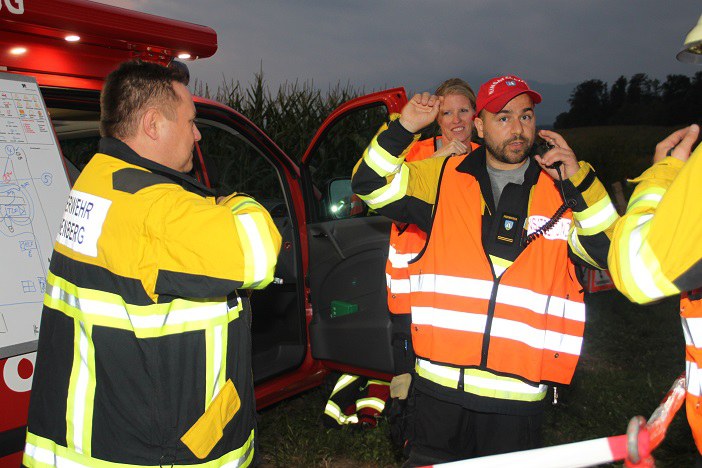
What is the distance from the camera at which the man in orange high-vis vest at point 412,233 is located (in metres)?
2.89

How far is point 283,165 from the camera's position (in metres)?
3.83

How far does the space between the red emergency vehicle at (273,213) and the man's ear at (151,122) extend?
3.43ft

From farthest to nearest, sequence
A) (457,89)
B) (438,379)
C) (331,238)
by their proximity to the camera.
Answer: (331,238)
(457,89)
(438,379)

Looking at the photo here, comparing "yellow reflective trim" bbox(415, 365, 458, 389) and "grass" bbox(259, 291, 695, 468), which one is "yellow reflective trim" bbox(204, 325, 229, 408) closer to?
"yellow reflective trim" bbox(415, 365, 458, 389)

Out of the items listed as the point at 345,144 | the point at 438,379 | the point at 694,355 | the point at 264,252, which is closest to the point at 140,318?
the point at 264,252

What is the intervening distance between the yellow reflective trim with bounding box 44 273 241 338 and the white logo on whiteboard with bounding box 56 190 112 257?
0.32 ft

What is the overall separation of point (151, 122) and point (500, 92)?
133 centimetres

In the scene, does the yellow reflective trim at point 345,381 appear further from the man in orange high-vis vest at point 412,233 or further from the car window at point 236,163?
the car window at point 236,163

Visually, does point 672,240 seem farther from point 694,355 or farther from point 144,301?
point 144,301

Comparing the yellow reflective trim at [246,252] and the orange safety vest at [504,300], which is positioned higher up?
the yellow reflective trim at [246,252]

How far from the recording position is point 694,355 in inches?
60.5

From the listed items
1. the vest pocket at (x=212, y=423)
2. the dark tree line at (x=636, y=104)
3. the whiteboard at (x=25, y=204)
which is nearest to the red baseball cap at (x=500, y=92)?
the vest pocket at (x=212, y=423)

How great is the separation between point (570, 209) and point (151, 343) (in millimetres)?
1400

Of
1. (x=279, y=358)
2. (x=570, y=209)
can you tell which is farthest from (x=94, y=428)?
(x=279, y=358)
